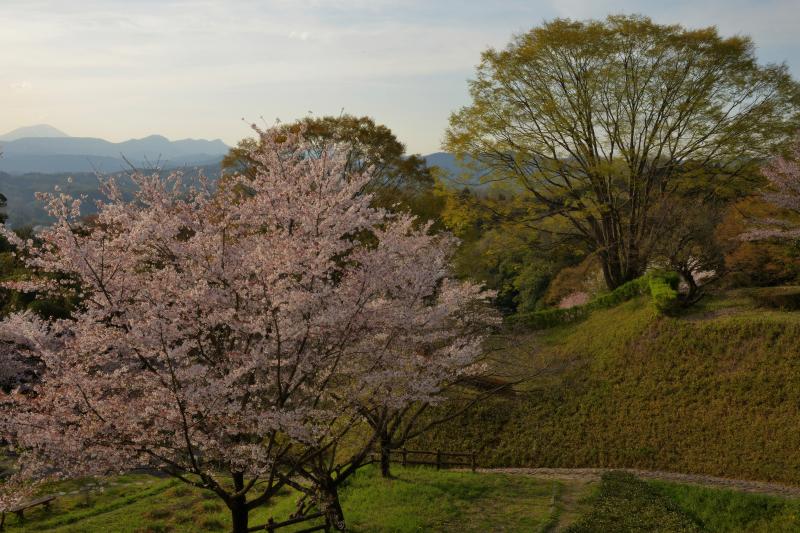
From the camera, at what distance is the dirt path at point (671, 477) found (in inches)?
513

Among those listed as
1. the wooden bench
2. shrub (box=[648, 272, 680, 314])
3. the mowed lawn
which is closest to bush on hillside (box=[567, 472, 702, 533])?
the mowed lawn

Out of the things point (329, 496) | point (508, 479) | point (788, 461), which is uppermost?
point (329, 496)

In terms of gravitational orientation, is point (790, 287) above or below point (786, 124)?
below

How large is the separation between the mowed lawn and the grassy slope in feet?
9.04

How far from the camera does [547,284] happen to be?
37.9 m

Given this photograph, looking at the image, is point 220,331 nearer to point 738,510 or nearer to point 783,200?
point 738,510

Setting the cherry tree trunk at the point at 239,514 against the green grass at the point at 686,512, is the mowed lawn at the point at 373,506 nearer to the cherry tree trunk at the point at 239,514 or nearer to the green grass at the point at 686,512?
the green grass at the point at 686,512

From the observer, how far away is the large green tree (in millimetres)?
22766

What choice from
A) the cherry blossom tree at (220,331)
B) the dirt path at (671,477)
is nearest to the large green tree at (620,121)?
→ the dirt path at (671,477)

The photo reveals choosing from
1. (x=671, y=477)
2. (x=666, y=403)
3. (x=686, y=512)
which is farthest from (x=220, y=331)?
(x=666, y=403)

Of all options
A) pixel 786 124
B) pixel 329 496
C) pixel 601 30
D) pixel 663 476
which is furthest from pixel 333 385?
pixel 786 124

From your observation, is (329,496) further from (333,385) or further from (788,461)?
(788,461)

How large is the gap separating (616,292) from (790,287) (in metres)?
6.61

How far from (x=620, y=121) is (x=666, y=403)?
12.6 metres
